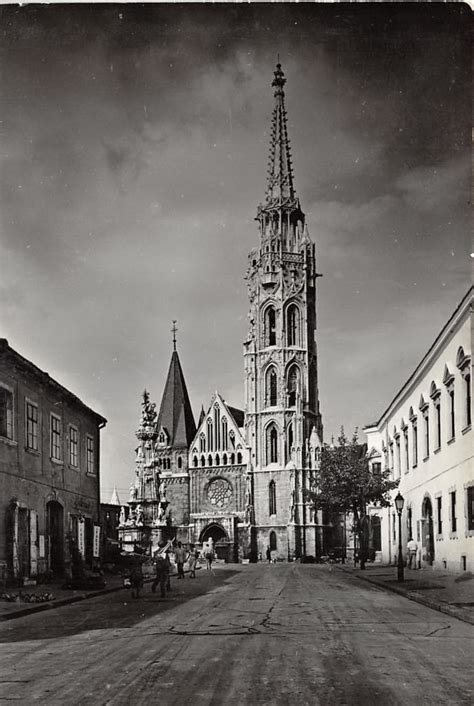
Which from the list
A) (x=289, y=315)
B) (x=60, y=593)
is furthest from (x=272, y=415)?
(x=60, y=593)

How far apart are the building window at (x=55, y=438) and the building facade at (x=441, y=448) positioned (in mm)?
13414

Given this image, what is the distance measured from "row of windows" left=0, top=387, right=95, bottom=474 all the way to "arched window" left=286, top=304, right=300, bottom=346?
5902 centimetres

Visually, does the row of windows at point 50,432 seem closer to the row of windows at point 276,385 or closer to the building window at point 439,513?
the building window at point 439,513

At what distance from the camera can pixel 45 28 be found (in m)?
11.9

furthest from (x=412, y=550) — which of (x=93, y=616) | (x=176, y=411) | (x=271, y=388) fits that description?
(x=176, y=411)

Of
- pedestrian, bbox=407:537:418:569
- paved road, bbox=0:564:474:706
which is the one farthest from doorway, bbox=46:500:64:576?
pedestrian, bbox=407:537:418:569

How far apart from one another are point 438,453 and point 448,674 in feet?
78.2

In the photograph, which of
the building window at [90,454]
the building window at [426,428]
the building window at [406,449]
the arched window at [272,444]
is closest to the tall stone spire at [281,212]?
the arched window at [272,444]

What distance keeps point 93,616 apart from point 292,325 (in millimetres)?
78020

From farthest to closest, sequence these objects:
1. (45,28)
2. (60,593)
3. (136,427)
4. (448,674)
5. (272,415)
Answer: (272,415)
(136,427)
(60,593)
(45,28)
(448,674)

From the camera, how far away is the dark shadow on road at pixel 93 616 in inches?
587

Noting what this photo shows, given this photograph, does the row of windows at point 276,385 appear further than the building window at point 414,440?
Yes

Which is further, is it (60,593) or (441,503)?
(441,503)

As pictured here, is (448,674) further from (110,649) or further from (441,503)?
(441,503)
